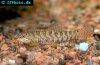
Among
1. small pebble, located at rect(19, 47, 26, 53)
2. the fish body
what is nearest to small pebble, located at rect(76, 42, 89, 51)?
the fish body

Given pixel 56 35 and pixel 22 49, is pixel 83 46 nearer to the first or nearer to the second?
pixel 56 35

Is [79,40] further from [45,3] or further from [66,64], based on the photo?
[45,3]

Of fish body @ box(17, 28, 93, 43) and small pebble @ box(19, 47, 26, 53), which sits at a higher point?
fish body @ box(17, 28, 93, 43)

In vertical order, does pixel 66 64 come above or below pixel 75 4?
below

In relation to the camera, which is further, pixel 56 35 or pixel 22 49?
pixel 56 35

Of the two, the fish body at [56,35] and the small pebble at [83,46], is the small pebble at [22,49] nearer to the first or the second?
the fish body at [56,35]

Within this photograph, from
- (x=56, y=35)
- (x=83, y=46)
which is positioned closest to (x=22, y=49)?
(x=56, y=35)

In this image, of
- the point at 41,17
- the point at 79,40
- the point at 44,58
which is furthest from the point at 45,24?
the point at 44,58

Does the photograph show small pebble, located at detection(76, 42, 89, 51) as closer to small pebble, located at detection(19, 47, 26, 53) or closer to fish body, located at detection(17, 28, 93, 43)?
fish body, located at detection(17, 28, 93, 43)

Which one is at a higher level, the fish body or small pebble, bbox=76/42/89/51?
the fish body

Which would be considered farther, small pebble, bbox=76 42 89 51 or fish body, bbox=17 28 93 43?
fish body, bbox=17 28 93 43

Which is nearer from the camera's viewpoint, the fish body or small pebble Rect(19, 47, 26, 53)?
small pebble Rect(19, 47, 26, 53)
